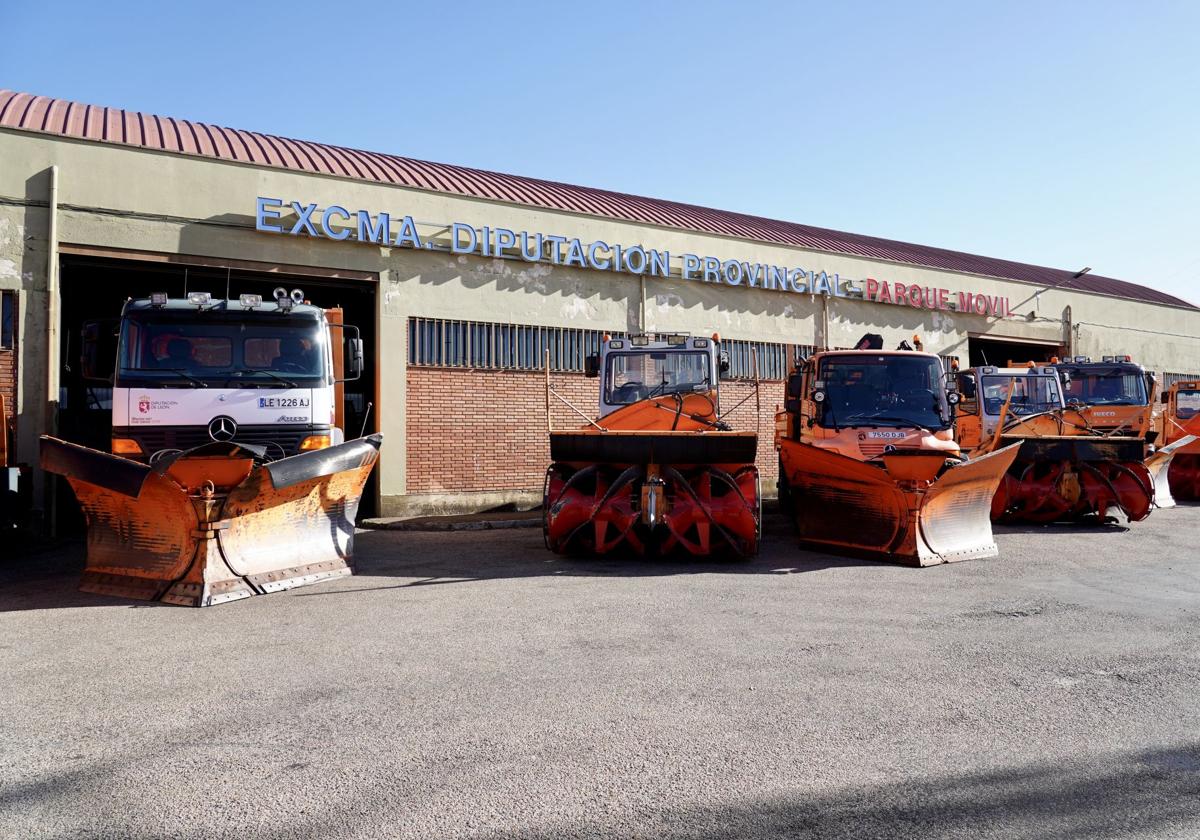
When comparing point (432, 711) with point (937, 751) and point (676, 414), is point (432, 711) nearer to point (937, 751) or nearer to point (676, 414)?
point (937, 751)

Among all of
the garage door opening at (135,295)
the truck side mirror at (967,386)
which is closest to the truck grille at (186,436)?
the garage door opening at (135,295)

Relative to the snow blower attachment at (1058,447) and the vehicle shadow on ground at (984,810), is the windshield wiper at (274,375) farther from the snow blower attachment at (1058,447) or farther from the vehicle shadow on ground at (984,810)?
the snow blower attachment at (1058,447)

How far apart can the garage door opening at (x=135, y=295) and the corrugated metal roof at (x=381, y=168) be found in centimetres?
182

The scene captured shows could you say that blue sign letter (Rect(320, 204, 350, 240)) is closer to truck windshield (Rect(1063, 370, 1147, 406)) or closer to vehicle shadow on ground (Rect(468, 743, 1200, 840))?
vehicle shadow on ground (Rect(468, 743, 1200, 840))

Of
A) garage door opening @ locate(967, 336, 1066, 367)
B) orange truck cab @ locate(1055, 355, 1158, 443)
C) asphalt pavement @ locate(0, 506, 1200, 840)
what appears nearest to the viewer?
asphalt pavement @ locate(0, 506, 1200, 840)

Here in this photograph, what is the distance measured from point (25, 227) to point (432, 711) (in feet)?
37.1

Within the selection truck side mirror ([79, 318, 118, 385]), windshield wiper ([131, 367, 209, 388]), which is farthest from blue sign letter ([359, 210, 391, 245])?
windshield wiper ([131, 367, 209, 388])

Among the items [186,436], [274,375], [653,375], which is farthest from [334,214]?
[186,436]

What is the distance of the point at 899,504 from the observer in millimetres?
→ 9250

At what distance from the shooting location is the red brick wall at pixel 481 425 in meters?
14.8

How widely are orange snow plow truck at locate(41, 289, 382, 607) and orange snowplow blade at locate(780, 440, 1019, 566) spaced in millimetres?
5142

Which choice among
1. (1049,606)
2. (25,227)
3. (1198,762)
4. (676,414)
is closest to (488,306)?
(676,414)

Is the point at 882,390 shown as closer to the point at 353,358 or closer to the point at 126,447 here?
the point at 353,358

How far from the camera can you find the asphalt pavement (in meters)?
3.35
